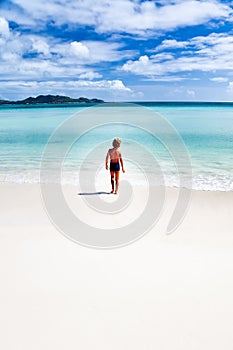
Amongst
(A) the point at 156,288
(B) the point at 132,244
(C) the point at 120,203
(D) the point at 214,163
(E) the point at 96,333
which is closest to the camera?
(E) the point at 96,333

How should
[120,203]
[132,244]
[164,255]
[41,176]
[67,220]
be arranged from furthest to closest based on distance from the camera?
[41,176] → [120,203] → [67,220] → [132,244] → [164,255]

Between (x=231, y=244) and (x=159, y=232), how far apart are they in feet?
4.47

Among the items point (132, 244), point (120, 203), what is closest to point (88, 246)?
point (132, 244)

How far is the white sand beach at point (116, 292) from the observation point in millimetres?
3475

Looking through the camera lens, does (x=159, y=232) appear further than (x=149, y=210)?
No

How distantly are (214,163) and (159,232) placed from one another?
1025cm

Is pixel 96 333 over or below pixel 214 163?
below

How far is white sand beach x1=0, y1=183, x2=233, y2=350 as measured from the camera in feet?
11.4

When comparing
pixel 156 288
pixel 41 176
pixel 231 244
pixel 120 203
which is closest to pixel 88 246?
pixel 156 288

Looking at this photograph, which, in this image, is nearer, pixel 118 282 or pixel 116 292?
pixel 116 292

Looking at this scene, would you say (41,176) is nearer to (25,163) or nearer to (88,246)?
(25,163)

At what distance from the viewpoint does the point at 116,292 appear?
415 cm

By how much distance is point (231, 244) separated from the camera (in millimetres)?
5812

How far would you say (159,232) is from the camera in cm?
637
